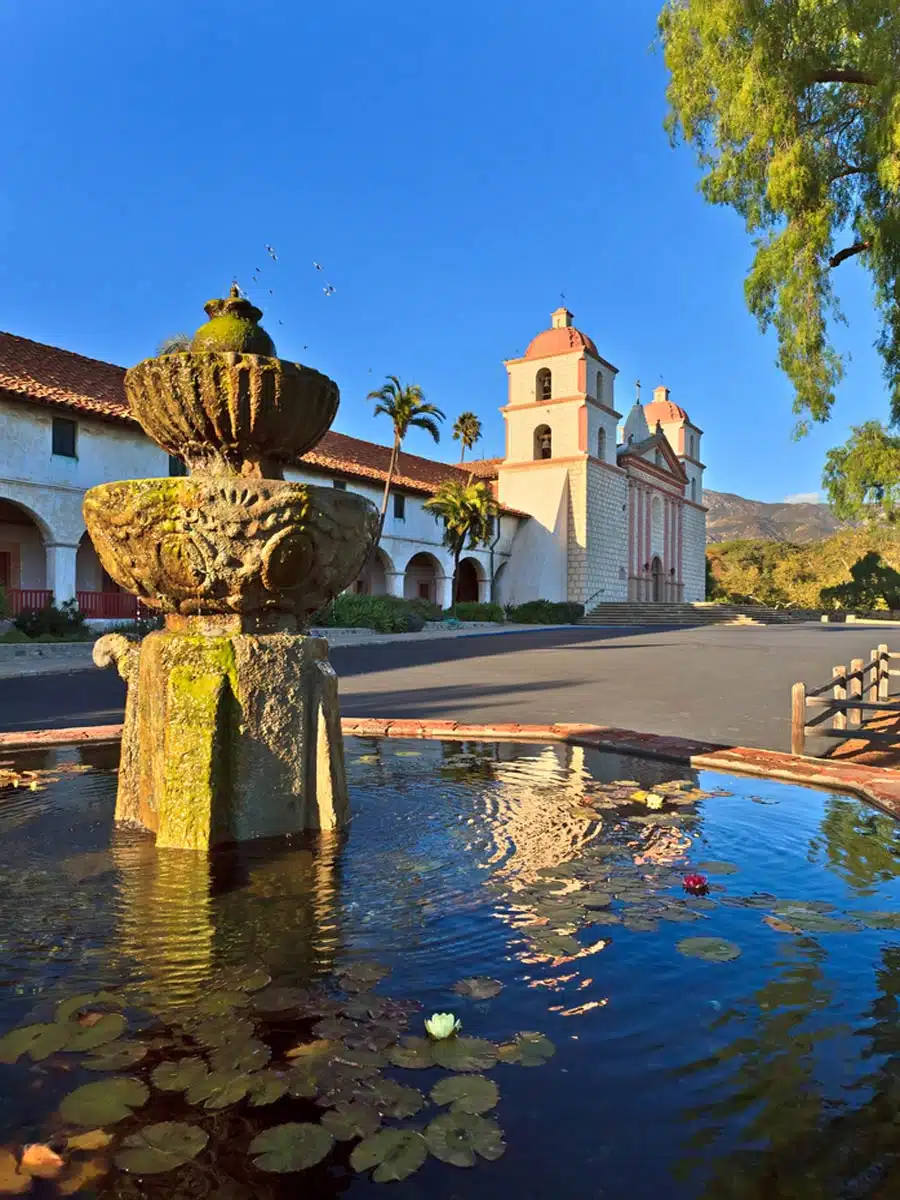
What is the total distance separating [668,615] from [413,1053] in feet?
127

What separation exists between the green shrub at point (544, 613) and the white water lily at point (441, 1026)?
33.9m

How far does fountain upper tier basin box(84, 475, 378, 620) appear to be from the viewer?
120 inches

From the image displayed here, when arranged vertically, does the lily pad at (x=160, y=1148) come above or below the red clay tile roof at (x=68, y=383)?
below

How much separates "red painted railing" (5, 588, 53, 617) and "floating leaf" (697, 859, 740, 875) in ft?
58.3

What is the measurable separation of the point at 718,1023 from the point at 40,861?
2384 mm

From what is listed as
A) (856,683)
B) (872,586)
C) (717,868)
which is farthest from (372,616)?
(872,586)

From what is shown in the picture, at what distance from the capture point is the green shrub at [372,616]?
2355 centimetres

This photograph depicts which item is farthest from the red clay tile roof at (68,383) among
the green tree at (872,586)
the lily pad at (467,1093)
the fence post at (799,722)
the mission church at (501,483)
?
the green tree at (872,586)

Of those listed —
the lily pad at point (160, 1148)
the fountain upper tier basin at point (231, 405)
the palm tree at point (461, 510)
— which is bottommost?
the lily pad at point (160, 1148)

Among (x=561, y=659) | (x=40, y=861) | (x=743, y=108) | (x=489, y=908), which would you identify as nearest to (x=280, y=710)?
(x=40, y=861)

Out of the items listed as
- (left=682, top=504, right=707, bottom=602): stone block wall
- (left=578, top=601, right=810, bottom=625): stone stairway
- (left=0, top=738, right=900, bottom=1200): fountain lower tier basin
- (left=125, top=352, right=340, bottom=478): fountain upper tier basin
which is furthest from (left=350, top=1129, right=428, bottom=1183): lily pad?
(left=682, top=504, right=707, bottom=602): stone block wall

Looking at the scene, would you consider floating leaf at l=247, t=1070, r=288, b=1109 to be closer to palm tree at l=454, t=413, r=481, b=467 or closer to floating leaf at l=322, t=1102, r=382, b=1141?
floating leaf at l=322, t=1102, r=382, b=1141

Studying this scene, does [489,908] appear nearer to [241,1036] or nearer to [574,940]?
[574,940]

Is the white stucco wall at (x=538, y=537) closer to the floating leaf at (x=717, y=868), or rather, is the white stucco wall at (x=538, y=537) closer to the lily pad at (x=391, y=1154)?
the floating leaf at (x=717, y=868)
